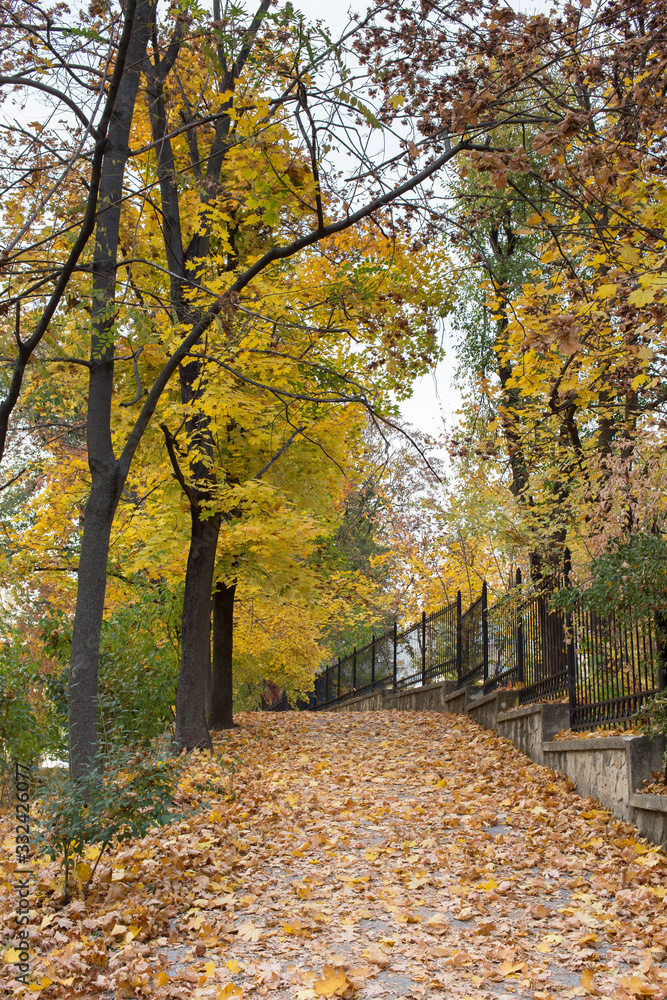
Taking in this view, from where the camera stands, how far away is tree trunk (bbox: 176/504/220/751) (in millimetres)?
9898

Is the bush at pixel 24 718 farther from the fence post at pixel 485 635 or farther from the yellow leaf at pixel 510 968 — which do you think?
the fence post at pixel 485 635

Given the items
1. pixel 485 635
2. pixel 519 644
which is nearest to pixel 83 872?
pixel 519 644

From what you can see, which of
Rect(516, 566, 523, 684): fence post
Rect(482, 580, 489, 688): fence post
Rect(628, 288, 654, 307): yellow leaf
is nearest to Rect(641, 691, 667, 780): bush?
Rect(628, 288, 654, 307): yellow leaf

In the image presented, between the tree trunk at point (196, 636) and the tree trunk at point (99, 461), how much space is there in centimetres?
324

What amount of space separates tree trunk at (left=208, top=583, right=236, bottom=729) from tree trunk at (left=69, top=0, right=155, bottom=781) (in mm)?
6803

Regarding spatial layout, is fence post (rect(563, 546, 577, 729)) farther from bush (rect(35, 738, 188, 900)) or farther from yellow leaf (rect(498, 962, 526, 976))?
bush (rect(35, 738, 188, 900))

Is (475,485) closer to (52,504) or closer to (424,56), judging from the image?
(52,504)

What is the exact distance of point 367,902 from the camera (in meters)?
4.84

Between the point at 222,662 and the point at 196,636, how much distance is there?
378cm

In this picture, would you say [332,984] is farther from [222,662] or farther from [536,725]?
[222,662]

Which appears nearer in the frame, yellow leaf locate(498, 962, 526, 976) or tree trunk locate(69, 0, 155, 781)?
yellow leaf locate(498, 962, 526, 976)

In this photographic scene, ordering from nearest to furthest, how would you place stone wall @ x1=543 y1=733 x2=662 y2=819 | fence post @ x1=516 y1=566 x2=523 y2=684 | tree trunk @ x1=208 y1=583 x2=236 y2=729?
stone wall @ x1=543 y1=733 x2=662 y2=819
fence post @ x1=516 y1=566 x2=523 y2=684
tree trunk @ x1=208 y1=583 x2=236 y2=729

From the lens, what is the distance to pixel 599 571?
6.31m

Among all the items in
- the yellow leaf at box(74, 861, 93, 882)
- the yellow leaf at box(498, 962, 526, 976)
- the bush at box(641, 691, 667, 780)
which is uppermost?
the bush at box(641, 691, 667, 780)
